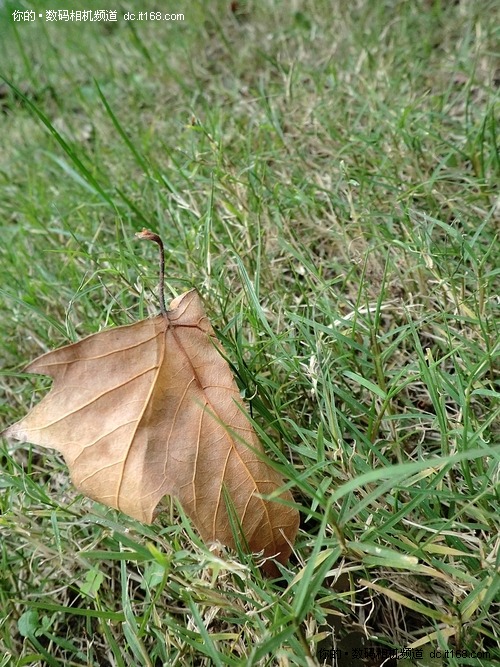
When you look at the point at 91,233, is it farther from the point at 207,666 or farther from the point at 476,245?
the point at 207,666

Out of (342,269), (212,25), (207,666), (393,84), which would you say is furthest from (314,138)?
(207,666)

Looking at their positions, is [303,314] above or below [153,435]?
below

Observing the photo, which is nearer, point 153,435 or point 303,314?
point 153,435
